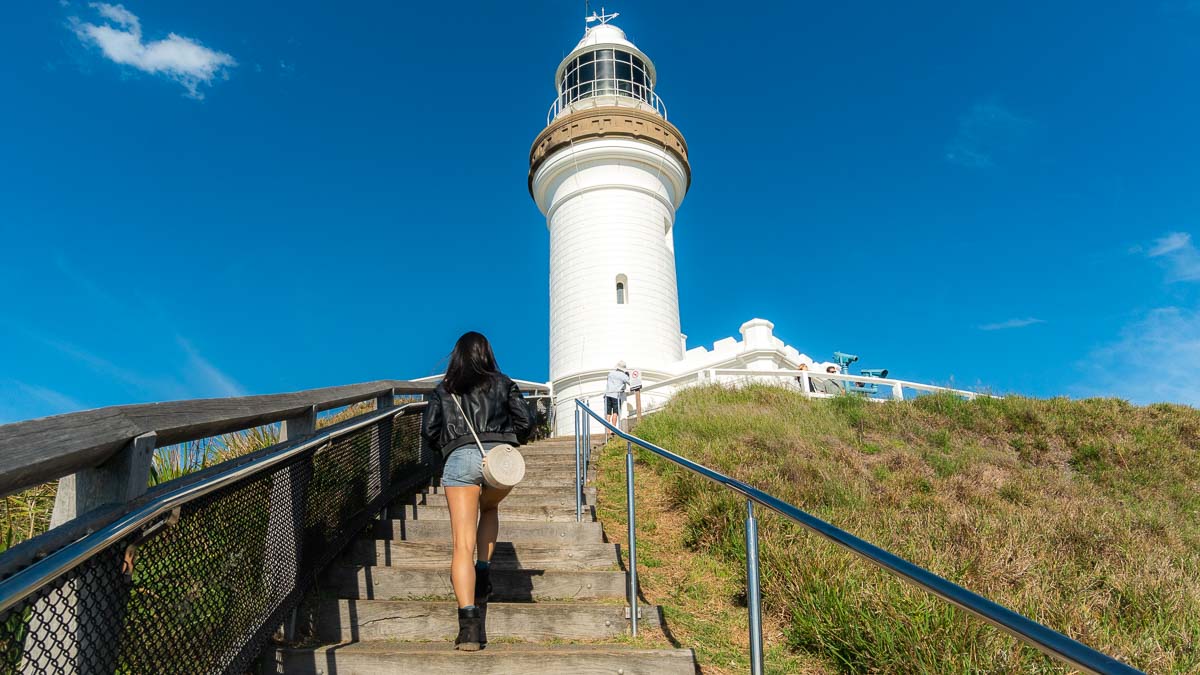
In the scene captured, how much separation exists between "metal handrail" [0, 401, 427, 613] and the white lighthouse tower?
547 inches

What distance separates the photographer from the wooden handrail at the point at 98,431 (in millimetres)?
1838

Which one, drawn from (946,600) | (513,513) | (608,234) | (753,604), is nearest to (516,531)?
(513,513)

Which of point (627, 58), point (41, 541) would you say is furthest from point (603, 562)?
point (627, 58)

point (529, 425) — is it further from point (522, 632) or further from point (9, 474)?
point (9, 474)

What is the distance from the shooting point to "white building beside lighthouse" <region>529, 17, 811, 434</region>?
18.0m

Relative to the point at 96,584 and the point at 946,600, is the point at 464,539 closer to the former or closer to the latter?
the point at 96,584

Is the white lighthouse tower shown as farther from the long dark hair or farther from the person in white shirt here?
the long dark hair

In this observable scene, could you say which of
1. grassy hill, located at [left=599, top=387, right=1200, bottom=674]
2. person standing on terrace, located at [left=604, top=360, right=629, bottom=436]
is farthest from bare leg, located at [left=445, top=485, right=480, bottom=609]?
person standing on terrace, located at [left=604, top=360, right=629, bottom=436]

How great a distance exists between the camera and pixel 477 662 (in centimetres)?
346

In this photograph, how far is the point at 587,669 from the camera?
3477 mm

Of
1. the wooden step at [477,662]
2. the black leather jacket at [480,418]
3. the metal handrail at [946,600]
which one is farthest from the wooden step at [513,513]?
the metal handrail at [946,600]

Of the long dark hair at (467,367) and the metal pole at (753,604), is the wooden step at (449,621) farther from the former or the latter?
the metal pole at (753,604)

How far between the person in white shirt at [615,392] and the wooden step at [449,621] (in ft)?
31.2

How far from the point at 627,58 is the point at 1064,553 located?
19265mm
